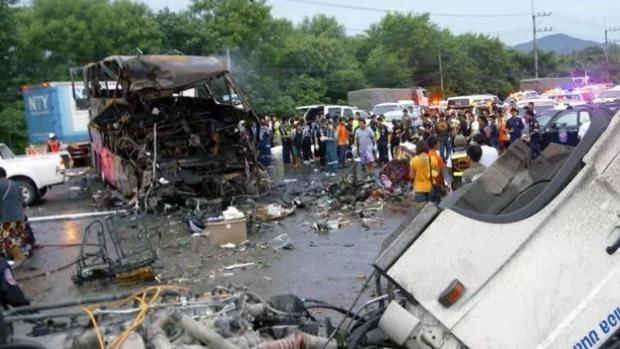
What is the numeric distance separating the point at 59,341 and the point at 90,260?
19.3 feet

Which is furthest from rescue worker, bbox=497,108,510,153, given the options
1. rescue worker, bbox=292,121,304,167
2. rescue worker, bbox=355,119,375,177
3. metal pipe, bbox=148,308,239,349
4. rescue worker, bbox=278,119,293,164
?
metal pipe, bbox=148,308,239,349

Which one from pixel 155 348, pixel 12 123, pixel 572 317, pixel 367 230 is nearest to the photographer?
pixel 572 317

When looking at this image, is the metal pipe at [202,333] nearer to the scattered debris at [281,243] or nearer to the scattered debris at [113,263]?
the scattered debris at [113,263]

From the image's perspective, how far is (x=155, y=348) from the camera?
3.95 meters

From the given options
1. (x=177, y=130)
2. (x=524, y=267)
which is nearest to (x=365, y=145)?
(x=177, y=130)

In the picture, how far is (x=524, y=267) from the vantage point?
11.5ft

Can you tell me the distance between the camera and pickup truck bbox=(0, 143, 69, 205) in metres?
17.7

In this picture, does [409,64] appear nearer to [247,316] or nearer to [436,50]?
[436,50]

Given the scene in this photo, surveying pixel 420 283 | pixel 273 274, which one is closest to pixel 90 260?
pixel 273 274

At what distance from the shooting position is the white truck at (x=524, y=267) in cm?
336

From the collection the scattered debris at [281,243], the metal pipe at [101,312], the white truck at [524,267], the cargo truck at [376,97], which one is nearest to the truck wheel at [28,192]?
the scattered debris at [281,243]

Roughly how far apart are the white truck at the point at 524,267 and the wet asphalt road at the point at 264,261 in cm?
429

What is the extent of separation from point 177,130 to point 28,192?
4.83m

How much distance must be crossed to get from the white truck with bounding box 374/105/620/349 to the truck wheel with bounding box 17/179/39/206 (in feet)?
51.9
